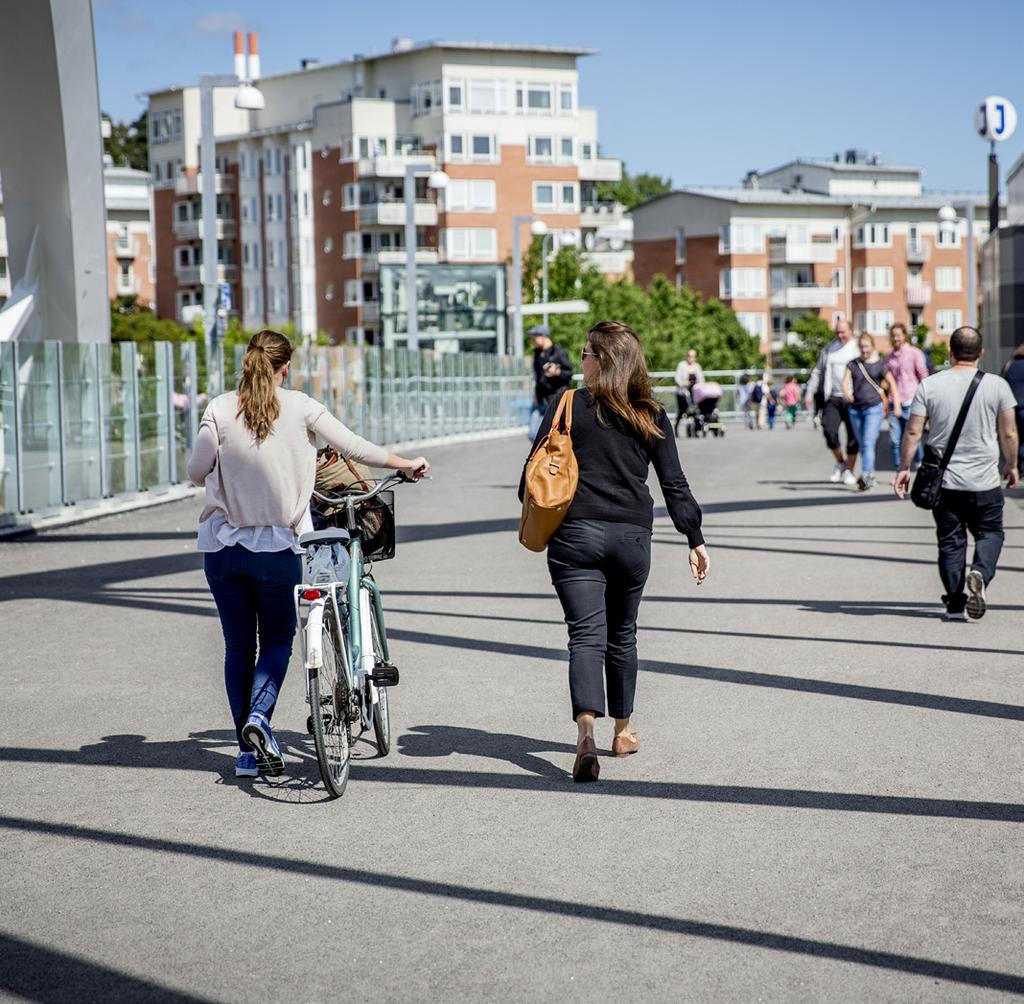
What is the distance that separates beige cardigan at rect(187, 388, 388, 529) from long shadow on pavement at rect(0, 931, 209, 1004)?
2.30 m

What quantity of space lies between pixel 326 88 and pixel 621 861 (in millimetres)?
103360

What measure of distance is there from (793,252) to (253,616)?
106434 millimetres

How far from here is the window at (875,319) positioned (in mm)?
115188

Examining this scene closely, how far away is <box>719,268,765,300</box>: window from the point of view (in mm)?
110750

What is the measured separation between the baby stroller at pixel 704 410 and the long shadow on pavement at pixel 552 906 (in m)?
35.6

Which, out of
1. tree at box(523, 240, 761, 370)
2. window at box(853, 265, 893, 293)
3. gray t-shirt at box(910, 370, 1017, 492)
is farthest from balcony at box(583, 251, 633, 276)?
gray t-shirt at box(910, 370, 1017, 492)

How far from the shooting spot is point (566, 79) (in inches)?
3947

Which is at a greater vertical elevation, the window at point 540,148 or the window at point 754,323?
the window at point 540,148

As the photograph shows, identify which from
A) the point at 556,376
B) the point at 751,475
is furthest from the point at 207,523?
the point at 751,475

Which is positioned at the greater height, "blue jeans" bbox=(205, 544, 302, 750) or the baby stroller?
"blue jeans" bbox=(205, 544, 302, 750)

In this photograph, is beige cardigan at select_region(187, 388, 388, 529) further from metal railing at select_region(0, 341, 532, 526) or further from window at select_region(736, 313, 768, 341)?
window at select_region(736, 313, 768, 341)

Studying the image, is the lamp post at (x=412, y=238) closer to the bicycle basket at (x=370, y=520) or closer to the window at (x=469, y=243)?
the bicycle basket at (x=370, y=520)

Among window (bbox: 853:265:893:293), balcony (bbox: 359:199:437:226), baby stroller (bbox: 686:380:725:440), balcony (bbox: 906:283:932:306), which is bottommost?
baby stroller (bbox: 686:380:725:440)

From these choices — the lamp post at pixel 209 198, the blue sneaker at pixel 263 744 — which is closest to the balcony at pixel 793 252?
the lamp post at pixel 209 198
